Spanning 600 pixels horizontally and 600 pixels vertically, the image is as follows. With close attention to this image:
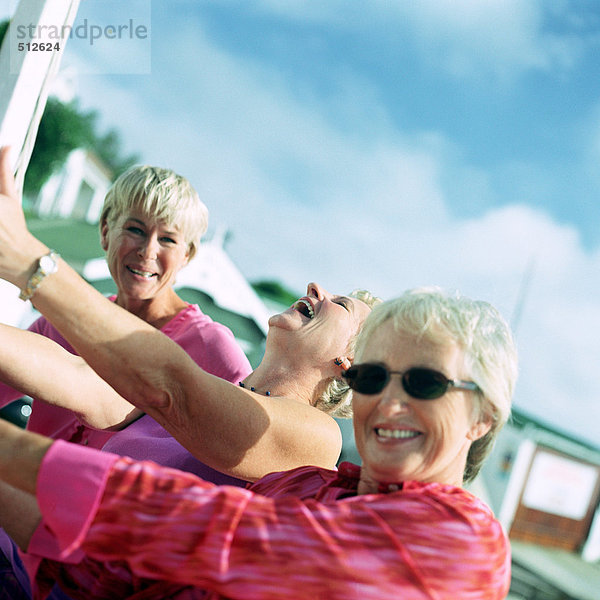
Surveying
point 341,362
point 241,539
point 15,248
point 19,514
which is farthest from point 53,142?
point 241,539

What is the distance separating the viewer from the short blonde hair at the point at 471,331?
139 centimetres

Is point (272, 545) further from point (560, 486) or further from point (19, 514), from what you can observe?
point (560, 486)

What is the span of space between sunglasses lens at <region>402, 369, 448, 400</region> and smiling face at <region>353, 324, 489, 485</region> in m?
0.01

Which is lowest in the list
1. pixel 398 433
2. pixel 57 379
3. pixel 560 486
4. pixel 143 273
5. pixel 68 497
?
pixel 68 497

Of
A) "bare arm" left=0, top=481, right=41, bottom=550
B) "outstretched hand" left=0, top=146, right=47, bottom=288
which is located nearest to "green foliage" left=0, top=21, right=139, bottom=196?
"bare arm" left=0, top=481, right=41, bottom=550

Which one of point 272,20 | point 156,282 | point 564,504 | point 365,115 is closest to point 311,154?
point 365,115

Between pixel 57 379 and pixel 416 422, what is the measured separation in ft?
3.65

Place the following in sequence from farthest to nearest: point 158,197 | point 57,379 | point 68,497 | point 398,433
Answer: point 158,197
point 57,379
point 398,433
point 68,497

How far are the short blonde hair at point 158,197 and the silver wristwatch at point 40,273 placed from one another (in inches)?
49.8

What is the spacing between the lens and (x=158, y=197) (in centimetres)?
252

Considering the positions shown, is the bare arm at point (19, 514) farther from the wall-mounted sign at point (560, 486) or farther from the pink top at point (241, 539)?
the wall-mounted sign at point (560, 486)

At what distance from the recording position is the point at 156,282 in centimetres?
267

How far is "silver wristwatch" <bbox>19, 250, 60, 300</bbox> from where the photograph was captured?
127 cm

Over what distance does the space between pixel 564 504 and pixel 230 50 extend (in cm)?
6879
